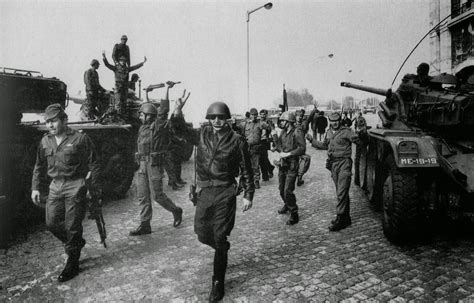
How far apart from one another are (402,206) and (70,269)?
4.03m

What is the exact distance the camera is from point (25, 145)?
6.22m

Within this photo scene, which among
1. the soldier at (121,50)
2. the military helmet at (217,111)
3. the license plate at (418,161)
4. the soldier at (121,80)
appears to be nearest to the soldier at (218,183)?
the military helmet at (217,111)

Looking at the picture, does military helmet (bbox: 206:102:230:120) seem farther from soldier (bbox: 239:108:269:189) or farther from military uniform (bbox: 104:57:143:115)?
military uniform (bbox: 104:57:143:115)

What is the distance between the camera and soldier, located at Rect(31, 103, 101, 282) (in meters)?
4.54

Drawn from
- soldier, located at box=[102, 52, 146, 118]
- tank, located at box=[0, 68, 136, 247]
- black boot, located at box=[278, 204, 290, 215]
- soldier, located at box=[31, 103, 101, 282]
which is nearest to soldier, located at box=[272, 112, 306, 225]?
black boot, located at box=[278, 204, 290, 215]

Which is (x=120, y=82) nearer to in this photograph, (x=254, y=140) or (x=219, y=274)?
(x=254, y=140)

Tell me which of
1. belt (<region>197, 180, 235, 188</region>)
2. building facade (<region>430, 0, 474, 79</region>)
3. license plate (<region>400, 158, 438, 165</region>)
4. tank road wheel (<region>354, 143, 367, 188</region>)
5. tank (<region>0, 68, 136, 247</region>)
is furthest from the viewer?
building facade (<region>430, 0, 474, 79</region>)

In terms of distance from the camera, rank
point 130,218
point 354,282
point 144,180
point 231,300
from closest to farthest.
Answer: point 231,300 → point 354,282 → point 144,180 → point 130,218

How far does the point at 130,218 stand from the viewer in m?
7.12

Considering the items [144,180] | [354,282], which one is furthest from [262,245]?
[144,180]

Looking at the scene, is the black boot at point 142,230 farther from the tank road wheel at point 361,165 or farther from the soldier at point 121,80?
the tank road wheel at point 361,165

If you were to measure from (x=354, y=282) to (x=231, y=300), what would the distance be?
1.33 metres

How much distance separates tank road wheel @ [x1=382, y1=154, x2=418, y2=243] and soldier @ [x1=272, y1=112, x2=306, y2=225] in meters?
1.70

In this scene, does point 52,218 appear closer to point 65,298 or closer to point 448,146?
point 65,298
